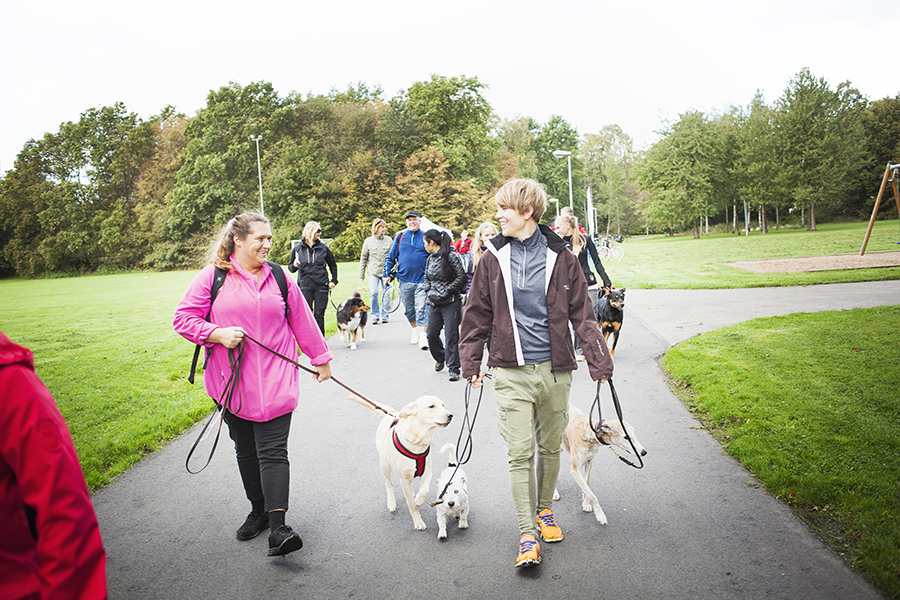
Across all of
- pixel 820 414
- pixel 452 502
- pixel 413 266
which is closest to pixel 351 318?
pixel 413 266

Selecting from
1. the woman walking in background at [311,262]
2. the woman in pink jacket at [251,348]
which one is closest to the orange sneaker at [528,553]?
the woman in pink jacket at [251,348]

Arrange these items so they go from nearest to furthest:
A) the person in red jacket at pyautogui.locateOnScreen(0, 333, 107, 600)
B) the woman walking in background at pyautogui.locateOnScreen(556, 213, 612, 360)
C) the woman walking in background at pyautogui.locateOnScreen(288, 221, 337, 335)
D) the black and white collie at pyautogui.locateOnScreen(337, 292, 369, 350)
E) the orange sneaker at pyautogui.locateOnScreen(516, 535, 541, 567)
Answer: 1. the person in red jacket at pyautogui.locateOnScreen(0, 333, 107, 600)
2. the orange sneaker at pyautogui.locateOnScreen(516, 535, 541, 567)
3. the woman walking in background at pyautogui.locateOnScreen(556, 213, 612, 360)
4. the woman walking in background at pyautogui.locateOnScreen(288, 221, 337, 335)
5. the black and white collie at pyautogui.locateOnScreen(337, 292, 369, 350)

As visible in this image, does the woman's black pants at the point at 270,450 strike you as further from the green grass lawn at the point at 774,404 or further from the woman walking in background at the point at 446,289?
the woman walking in background at the point at 446,289

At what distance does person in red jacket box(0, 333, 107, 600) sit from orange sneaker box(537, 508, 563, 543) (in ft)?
8.68

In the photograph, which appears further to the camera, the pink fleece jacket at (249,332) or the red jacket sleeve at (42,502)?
the pink fleece jacket at (249,332)

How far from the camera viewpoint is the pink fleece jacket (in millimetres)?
3441

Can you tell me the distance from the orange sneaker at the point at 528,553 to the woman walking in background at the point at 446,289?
445 cm

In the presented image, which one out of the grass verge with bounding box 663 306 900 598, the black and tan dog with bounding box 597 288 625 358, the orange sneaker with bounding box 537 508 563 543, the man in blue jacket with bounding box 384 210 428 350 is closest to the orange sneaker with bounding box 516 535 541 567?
the orange sneaker with bounding box 537 508 563 543

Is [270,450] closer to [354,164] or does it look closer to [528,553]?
[528,553]

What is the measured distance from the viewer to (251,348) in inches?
138

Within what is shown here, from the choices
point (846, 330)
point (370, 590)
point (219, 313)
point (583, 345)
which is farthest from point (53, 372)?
point (846, 330)

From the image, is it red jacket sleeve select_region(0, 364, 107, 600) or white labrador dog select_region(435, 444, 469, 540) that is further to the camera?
white labrador dog select_region(435, 444, 469, 540)

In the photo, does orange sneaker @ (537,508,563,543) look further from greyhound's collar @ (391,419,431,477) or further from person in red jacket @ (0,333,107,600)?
person in red jacket @ (0,333,107,600)

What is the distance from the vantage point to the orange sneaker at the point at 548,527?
353 cm
